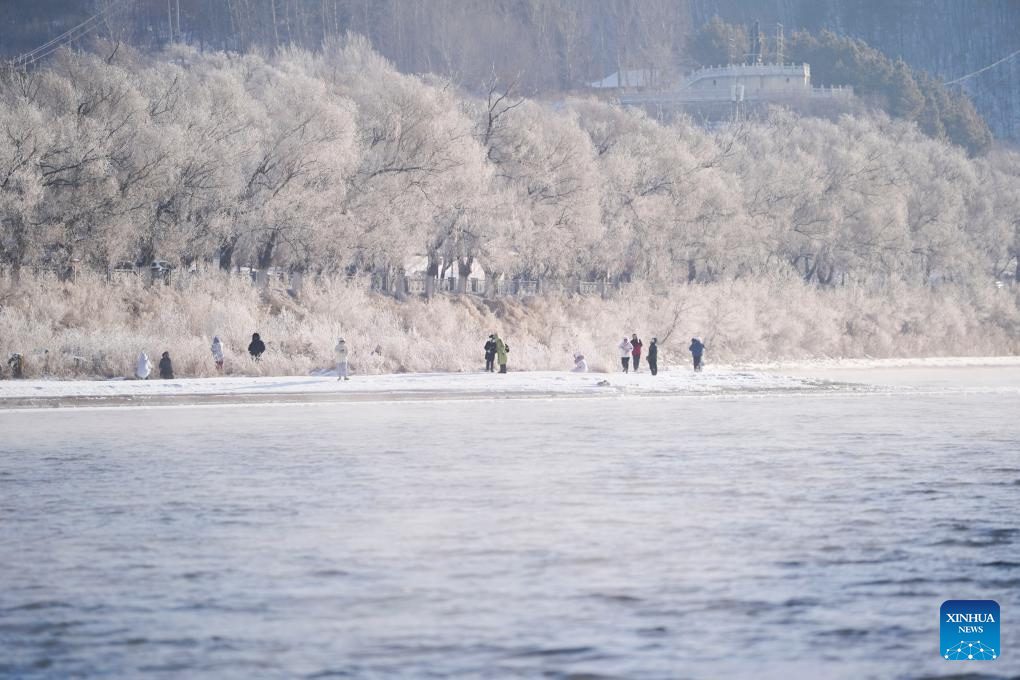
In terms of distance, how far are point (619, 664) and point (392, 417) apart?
2158cm

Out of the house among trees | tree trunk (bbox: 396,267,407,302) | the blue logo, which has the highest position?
the house among trees

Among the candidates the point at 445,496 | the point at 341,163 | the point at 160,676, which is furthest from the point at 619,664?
the point at 341,163

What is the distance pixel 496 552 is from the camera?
1459 cm

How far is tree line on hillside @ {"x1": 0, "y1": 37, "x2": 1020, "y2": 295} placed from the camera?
49094 millimetres

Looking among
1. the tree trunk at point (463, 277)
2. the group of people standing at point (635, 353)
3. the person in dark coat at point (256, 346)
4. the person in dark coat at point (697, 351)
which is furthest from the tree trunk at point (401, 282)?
the person in dark coat at point (256, 346)

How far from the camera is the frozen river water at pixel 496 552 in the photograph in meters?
10.6

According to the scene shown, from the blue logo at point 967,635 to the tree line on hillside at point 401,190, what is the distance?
1556 inches

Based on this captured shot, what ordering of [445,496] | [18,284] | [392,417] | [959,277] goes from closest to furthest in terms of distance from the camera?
[445,496] → [392,417] → [18,284] → [959,277]

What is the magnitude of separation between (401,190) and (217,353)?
59.2ft

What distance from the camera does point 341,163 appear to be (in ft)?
179

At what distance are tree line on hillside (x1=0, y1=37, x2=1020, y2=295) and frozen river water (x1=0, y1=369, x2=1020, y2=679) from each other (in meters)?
23.1

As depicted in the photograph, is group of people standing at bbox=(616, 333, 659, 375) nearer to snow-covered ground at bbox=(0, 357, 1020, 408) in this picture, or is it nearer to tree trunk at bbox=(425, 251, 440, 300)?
snow-covered ground at bbox=(0, 357, 1020, 408)

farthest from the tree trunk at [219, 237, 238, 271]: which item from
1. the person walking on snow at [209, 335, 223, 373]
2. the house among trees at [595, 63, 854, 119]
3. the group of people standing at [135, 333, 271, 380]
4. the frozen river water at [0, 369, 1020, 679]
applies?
the house among trees at [595, 63, 854, 119]

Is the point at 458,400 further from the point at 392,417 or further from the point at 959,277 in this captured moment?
the point at 959,277
